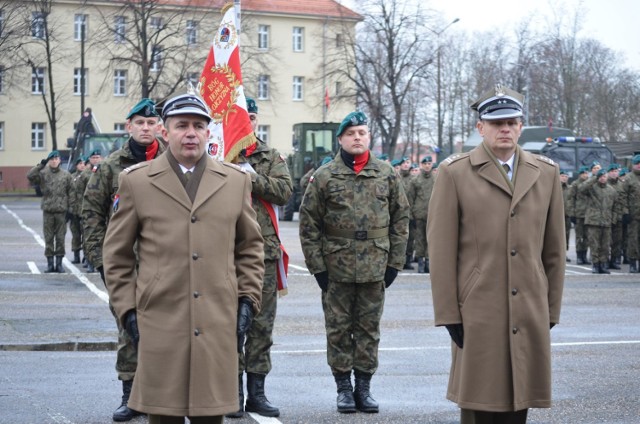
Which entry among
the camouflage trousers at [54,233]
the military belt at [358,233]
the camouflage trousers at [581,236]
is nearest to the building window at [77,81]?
the camouflage trousers at [581,236]

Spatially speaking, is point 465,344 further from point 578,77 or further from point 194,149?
point 578,77

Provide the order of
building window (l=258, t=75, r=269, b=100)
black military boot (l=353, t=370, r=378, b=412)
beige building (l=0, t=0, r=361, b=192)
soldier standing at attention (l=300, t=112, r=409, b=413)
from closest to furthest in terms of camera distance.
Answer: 1. black military boot (l=353, t=370, r=378, b=412)
2. soldier standing at attention (l=300, t=112, r=409, b=413)
3. beige building (l=0, t=0, r=361, b=192)
4. building window (l=258, t=75, r=269, b=100)

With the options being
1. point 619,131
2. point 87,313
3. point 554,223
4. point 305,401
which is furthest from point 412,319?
point 619,131

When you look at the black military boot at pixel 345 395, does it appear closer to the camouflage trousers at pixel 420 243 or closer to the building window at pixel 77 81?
the camouflage trousers at pixel 420 243

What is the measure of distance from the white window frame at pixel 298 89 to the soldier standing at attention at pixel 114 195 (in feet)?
241

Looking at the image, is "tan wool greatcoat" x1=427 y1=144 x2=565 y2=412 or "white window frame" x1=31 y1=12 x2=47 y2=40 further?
"white window frame" x1=31 y1=12 x2=47 y2=40

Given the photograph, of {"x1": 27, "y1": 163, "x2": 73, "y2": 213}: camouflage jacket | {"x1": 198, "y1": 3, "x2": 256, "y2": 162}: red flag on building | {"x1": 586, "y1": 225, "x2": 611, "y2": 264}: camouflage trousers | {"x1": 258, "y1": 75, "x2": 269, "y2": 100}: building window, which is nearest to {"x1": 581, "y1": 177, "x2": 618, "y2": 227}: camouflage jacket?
{"x1": 586, "y1": 225, "x2": 611, "y2": 264}: camouflage trousers

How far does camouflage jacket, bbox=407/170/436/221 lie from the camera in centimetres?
2195

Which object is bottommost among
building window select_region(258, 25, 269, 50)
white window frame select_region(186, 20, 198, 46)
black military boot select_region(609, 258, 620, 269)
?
black military boot select_region(609, 258, 620, 269)

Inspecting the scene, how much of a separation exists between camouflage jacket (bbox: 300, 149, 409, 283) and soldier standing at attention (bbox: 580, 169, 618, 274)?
14360 mm

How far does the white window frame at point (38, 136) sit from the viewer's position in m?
72.6

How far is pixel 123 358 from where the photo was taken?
7.97 metres

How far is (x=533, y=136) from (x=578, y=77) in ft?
91.7

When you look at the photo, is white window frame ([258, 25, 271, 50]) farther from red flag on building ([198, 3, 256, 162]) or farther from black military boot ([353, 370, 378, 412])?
black military boot ([353, 370, 378, 412])
